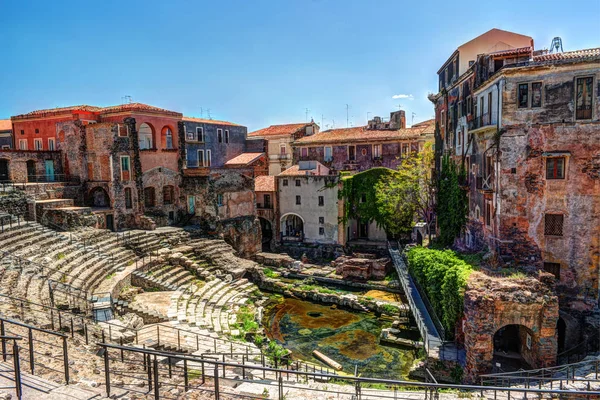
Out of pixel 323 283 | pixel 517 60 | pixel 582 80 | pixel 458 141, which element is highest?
pixel 517 60

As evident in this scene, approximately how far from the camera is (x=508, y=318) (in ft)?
52.9

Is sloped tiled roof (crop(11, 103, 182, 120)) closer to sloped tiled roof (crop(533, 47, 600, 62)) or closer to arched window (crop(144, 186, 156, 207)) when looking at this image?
arched window (crop(144, 186, 156, 207))

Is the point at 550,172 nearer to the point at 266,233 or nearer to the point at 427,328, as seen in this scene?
the point at 427,328

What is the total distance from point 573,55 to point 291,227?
27.9 meters

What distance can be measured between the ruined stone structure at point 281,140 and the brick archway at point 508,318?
34.3 m

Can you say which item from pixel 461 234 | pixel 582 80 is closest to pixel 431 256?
pixel 461 234

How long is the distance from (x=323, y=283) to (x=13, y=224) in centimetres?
2067

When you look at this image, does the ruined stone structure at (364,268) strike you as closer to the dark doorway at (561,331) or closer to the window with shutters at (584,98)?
the dark doorway at (561,331)

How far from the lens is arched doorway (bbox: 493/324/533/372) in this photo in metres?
17.3

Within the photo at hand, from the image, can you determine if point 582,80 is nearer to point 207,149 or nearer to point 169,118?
point 169,118

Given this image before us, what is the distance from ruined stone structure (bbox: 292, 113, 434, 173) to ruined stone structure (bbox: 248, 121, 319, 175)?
4.33ft

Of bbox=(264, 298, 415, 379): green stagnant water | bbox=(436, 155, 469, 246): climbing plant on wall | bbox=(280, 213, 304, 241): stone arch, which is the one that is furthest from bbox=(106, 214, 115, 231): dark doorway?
bbox=(436, 155, 469, 246): climbing plant on wall

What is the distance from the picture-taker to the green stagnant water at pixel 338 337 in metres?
19.6

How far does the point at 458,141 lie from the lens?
87.3 ft
